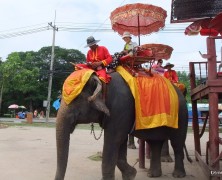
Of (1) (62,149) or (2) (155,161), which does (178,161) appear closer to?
(2) (155,161)

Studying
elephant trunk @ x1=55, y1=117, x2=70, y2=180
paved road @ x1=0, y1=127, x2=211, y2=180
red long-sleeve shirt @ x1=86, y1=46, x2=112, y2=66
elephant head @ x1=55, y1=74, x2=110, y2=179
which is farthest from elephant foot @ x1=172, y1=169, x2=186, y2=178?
elephant trunk @ x1=55, y1=117, x2=70, y2=180

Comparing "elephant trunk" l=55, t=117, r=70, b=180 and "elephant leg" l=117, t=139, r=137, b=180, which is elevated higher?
"elephant trunk" l=55, t=117, r=70, b=180

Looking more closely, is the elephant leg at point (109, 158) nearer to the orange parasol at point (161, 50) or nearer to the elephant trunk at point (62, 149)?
the elephant trunk at point (62, 149)

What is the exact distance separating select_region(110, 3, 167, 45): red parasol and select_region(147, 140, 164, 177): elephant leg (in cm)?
277

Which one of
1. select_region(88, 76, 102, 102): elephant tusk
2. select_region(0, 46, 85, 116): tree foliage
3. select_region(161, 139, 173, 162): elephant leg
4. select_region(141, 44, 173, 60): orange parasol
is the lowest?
select_region(161, 139, 173, 162): elephant leg

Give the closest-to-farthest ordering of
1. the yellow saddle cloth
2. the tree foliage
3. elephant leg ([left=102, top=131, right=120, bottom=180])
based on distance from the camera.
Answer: elephant leg ([left=102, top=131, right=120, bottom=180]) < the yellow saddle cloth < the tree foliage

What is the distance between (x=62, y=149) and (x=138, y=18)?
407 centimetres

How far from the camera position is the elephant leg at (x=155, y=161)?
7328 mm

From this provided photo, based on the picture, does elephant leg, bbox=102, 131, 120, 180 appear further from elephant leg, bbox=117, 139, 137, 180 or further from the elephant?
elephant leg, bbox=117, 139, 137, 180

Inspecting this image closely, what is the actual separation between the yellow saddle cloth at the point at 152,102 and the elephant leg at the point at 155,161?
107 centimetres

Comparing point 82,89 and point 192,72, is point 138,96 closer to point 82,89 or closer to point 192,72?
point 82,89

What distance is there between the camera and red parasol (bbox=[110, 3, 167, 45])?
25.9ft

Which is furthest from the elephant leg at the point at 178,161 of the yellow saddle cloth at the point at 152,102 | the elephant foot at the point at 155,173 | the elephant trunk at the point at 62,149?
the elephant trunk at the point at 62,149

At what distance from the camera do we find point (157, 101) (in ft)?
21.2
